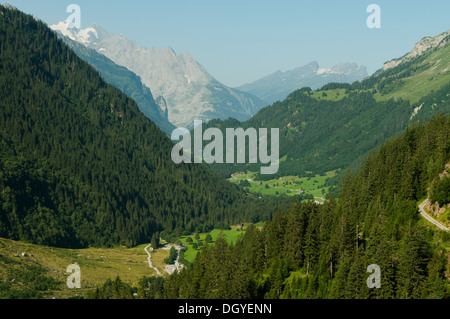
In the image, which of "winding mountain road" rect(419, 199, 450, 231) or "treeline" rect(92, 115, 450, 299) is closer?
"treeline" rect(92, 115, 450, 299)

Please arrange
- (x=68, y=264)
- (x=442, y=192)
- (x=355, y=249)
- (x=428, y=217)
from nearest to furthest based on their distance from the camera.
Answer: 1. (x=442, y=192)
2. (x=428, y=217)
3. (x=355, y=249)
4. (x=68, y=264)

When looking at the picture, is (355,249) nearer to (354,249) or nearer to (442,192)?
(354,249)

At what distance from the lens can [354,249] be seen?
10350 centimetres

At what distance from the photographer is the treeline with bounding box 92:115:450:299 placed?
281 feet

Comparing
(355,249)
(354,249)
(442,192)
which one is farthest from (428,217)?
(354,249)

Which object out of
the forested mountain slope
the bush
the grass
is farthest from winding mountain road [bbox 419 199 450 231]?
the grass

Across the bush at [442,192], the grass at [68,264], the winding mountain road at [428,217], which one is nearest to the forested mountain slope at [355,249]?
the winding mountain road at [428,217]

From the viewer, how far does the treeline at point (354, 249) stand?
85.8 m

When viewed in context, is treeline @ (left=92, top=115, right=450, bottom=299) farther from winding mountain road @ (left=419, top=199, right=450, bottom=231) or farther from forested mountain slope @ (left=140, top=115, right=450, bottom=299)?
winding mountain road @ (left=419, top=199, right=450, bottom=231)

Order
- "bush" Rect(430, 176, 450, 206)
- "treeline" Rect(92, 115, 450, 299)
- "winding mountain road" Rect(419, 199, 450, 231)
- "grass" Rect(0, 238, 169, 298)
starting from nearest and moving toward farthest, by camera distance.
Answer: "treeline" Rect(92, 115, 450, 299), "winding mountain road" Rect(419, 199, 450, 231), "bush" Rect(430, 176, 450, 206), "grass" Rect(0, 238, 169, 298)

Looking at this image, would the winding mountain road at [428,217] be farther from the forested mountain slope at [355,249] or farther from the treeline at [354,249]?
the forested mountain slope at [355,249]
